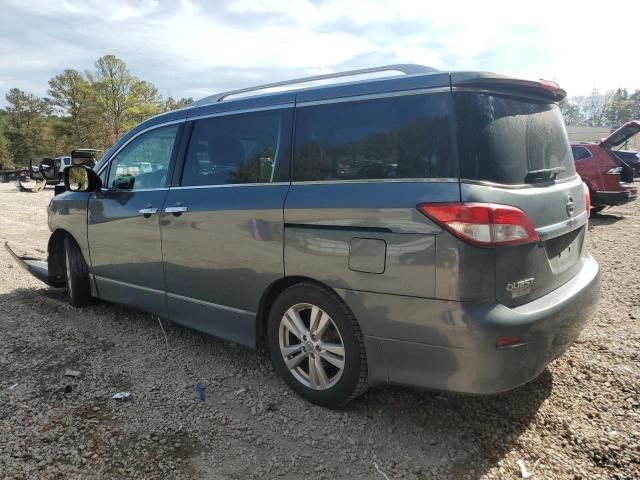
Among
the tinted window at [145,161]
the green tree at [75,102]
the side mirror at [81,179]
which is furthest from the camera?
the green tree at [75,102]

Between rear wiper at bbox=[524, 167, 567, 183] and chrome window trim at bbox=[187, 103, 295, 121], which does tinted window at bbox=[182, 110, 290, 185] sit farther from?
rear wiper at bbox=[524, 167, 567, 183]

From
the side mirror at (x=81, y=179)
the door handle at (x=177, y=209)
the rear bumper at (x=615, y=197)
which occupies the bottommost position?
the rear bumper at (x=615, y=197)

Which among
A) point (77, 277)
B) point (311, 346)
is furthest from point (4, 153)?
point (311, 346)

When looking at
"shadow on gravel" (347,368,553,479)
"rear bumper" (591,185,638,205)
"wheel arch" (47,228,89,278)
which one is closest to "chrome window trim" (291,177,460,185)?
"shadow on gravel" (347,368,553,479)

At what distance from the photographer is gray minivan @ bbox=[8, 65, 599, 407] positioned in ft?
7.88

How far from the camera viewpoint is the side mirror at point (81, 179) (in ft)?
14.9

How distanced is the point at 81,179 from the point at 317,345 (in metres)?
3.10

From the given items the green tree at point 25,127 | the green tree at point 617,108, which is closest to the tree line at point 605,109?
the green tree at point 617,108

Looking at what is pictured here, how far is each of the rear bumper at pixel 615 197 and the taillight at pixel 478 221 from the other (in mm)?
9781

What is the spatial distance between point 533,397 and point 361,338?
1.27m

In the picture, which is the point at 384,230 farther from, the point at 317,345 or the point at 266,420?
the point at 266,420

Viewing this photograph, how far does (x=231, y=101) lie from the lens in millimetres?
3633

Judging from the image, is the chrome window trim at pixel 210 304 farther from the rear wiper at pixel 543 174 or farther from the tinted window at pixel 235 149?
the rear wiper at pixel 543 174

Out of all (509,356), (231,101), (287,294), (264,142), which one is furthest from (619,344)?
(231,101)
